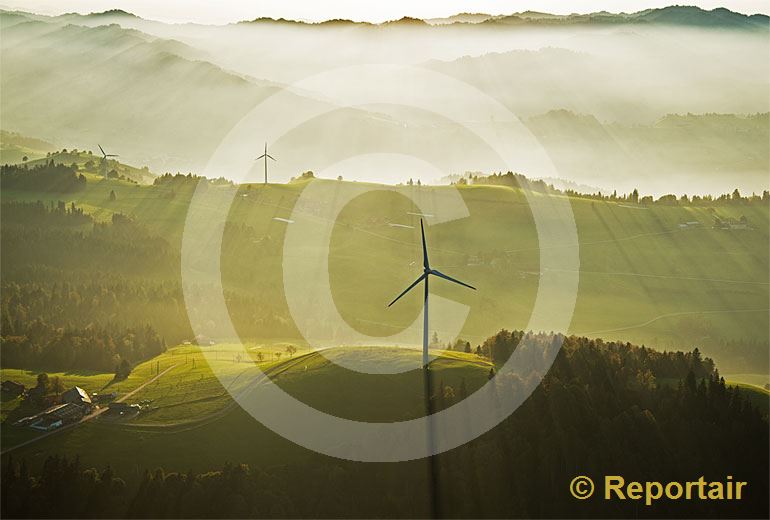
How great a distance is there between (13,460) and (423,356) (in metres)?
57.9

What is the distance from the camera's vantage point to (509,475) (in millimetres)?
117938

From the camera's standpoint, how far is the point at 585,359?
13800cm

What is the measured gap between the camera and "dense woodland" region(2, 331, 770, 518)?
11500 cm

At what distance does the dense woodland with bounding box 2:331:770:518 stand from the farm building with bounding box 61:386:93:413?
46.1ft

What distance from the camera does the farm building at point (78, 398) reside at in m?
135

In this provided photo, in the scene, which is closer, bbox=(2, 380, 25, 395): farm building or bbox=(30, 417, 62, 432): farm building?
bbox=(30, 417, 62, 432): farm building

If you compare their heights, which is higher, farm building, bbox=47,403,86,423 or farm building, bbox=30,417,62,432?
farm building, bbox=47,403,86,423

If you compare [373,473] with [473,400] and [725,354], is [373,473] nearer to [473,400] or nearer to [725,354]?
[473,400]

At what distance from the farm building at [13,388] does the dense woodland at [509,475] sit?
25312 mm

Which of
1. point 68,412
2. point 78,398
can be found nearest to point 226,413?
point 68,412

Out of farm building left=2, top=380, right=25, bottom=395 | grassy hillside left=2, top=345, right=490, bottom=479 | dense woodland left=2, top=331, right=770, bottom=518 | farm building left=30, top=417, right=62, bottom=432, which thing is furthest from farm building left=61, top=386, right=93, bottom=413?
dense woodland left=2, top=331, right=770, bottom=518

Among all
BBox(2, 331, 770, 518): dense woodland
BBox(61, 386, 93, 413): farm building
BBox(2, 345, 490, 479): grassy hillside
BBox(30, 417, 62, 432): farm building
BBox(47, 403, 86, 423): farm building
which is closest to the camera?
BBox(2, 331, 770, 518): dense woodland

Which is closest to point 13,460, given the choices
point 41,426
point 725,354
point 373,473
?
point 41,426

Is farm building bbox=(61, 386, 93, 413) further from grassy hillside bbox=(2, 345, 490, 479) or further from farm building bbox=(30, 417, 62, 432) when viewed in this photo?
grassy hillside bbox=(2, 345, 490, 479)
